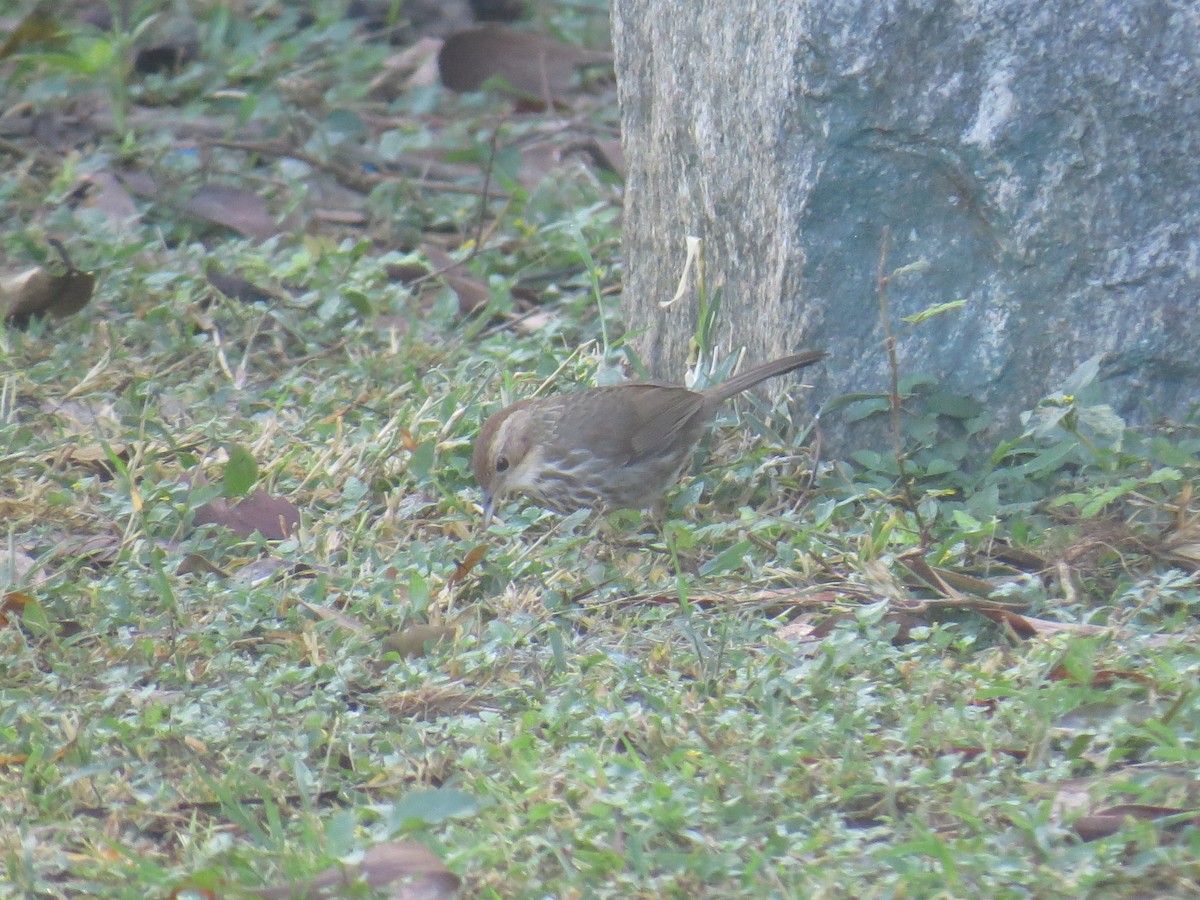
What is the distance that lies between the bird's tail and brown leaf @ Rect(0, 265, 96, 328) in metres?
2.23

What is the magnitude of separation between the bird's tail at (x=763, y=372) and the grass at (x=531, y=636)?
4.9 inches

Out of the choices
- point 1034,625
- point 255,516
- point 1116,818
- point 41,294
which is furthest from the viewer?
point 41,294

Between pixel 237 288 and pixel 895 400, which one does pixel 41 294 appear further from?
pixel 895 400

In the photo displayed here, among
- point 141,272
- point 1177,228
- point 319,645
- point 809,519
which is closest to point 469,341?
point 141,272

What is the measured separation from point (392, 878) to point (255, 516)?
5.81ft

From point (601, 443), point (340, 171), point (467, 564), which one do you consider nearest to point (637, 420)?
point (601, 443)

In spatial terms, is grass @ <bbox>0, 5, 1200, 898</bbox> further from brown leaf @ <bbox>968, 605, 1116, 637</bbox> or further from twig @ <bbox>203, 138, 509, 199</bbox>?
twig @ <bbox>203, 138, 509, 199</bbox>

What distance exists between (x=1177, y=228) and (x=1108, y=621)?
1.06 meters

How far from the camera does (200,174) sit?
21.4 ft

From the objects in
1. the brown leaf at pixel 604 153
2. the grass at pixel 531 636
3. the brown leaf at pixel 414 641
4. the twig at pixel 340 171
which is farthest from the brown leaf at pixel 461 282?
the brown leaf at pixel 414 641

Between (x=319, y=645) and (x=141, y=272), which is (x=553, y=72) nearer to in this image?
(x=141, y=272)

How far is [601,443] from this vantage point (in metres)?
4.52

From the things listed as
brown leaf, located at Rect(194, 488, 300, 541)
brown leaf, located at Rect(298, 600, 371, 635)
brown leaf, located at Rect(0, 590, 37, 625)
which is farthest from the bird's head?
brown leaf, located at Rect(0, 590, 37, 625)

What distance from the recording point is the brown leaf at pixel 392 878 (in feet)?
8.52
